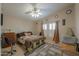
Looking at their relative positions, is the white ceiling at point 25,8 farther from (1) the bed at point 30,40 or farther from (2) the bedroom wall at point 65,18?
(1) the bed at point 30,40

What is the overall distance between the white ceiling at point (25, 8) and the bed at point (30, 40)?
34 cm

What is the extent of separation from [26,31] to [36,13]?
1.24 ft

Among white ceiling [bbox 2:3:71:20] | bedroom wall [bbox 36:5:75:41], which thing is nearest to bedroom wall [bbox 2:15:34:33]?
white ceiling [bbox 2:3:71:20]

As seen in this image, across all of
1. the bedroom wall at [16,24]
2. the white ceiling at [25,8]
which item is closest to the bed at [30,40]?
the bedroom wall at [16,24]

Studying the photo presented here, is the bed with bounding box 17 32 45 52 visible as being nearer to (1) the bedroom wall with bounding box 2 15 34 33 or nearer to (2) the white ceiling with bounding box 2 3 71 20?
(1) the bedroom wall with bounding box 2 15 34 33

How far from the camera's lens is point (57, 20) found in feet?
6.15

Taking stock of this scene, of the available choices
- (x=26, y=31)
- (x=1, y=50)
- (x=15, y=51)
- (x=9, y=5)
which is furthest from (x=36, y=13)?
(x=1, y=50)

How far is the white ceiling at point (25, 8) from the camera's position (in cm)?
181

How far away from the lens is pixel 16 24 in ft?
6.15

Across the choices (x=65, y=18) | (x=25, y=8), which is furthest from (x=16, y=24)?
(x=65, y=18)

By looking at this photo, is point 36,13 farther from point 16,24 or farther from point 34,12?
point 16,24

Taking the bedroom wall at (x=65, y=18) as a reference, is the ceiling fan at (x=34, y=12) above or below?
above

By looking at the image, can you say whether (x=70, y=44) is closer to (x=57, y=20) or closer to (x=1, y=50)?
(x=57, y=20)

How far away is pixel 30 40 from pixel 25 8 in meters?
0.59
